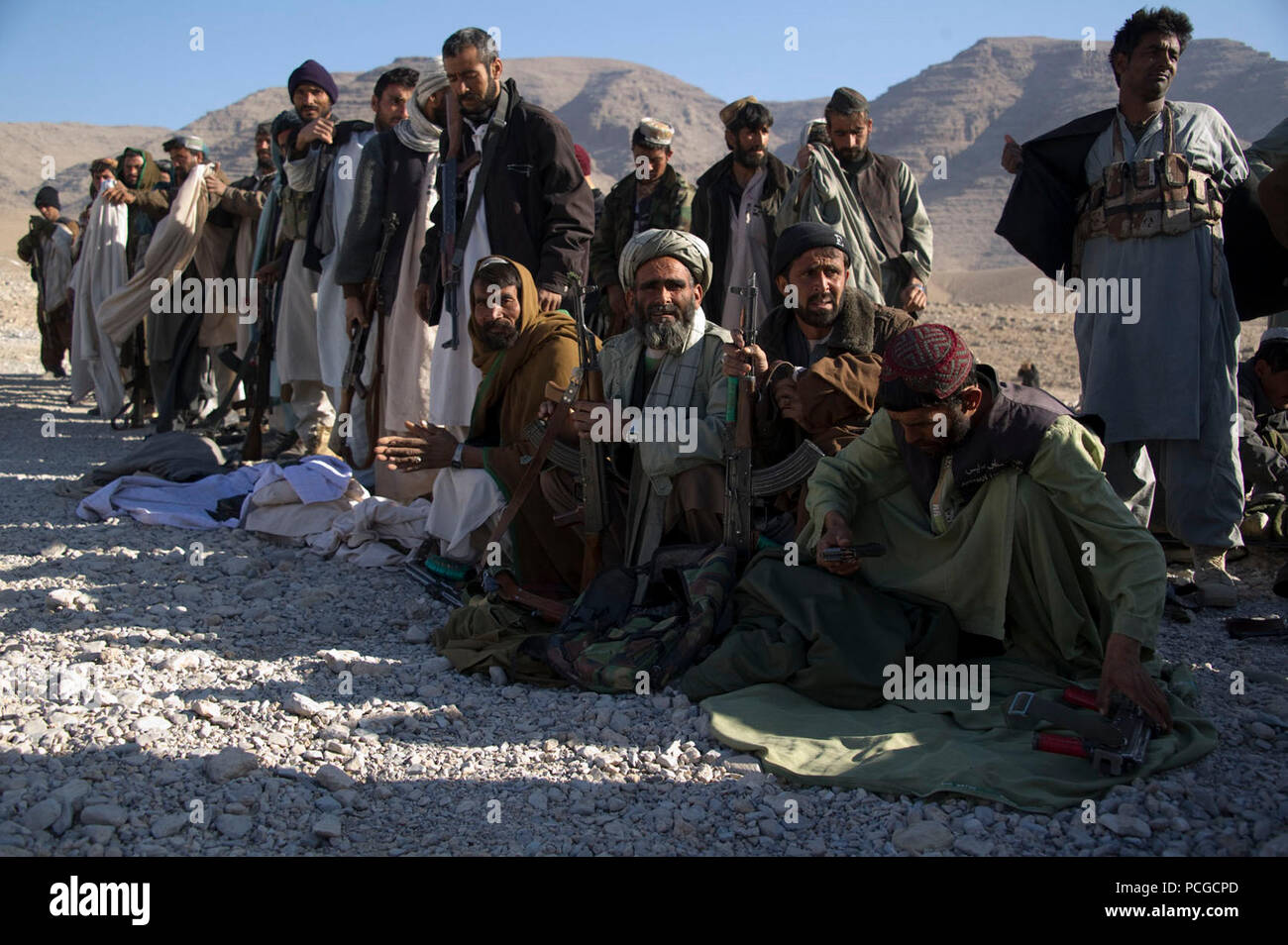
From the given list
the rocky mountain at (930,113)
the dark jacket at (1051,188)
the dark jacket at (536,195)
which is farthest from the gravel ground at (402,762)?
the rocky mountain at (930,113)

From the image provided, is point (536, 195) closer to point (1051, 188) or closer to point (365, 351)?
point (365, 351)

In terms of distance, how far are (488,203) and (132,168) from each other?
19.1 feet

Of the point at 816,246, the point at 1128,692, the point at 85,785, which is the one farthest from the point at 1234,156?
the point at 85,785

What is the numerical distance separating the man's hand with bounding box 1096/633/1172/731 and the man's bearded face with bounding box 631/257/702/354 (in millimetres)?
1918

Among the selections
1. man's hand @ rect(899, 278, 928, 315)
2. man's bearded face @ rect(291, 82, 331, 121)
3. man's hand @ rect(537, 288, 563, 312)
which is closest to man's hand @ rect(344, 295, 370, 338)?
man's bearded face @ rect(291, 82, 331, 121)

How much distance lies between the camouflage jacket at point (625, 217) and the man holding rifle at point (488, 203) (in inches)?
50.2

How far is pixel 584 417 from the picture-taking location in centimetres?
415

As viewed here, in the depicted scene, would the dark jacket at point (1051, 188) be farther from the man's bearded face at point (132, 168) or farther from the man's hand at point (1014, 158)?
the man's bearded face at point (132, 168)

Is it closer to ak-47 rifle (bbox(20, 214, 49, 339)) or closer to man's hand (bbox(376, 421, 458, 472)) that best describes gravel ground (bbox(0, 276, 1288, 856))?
man's hand (bbox(376, 421, 458, 472))

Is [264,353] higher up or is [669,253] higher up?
[669,253]

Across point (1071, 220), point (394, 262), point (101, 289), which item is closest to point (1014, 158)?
point (1071, 220)

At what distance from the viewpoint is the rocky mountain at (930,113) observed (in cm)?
7662

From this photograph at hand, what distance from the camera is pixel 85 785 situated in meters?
2.68

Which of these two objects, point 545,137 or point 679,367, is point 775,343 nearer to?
point 679,367
